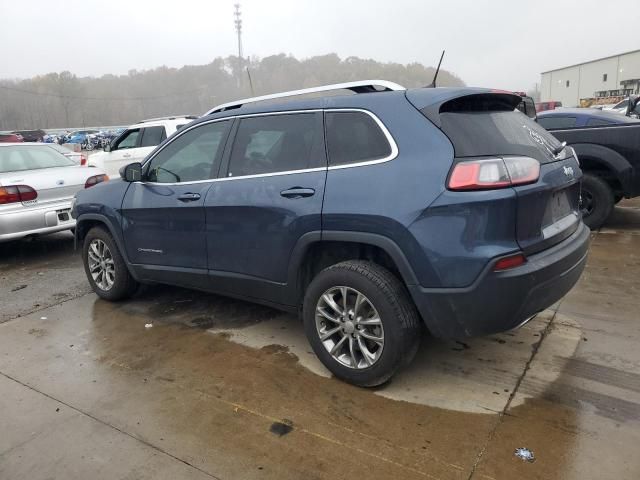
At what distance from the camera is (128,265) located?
457cm

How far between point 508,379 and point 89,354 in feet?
9.70

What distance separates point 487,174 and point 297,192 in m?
1.16

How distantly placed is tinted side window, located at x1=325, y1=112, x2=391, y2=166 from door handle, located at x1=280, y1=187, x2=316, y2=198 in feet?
0.70

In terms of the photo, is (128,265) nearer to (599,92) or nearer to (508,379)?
(508,379)

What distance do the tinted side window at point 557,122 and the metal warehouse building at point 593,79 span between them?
60.1 metres

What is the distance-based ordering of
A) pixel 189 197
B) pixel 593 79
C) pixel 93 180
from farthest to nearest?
1. pixel 593 79
2. pixel 93 180
3. pixel 189 197

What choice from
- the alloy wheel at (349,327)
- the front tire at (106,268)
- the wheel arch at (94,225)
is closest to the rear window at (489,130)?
the alloy wheel at (349,327)

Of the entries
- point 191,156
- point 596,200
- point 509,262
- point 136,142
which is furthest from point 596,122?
point 136,142

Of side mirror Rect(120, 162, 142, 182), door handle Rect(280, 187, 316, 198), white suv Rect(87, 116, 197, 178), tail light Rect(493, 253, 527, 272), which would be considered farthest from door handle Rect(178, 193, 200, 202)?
white suv Rect(87, 116, 197, 178)

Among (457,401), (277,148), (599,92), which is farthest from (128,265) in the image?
(599,92)

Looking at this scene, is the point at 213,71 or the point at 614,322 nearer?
the point at 614,322

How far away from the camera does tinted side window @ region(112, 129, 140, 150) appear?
10.7 meters

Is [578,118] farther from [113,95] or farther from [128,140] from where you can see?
[113,95]

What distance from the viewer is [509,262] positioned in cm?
259
